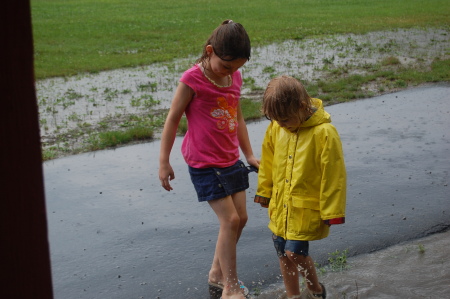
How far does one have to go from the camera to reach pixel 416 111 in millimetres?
7988

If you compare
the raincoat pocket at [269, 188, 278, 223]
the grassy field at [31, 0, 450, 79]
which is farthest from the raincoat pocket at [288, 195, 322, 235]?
the grassy field at [31, 0, 450, 79]

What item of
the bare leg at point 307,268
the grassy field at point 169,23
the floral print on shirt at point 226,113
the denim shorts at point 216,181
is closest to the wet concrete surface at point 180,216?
the bare leg at point 307,268

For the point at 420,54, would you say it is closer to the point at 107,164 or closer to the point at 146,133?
the point at 146,133

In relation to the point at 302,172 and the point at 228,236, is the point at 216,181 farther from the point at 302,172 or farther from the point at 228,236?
the point at 302,172

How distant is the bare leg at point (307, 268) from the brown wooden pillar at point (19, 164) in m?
2.27

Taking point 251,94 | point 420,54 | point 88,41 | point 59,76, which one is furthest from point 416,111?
point 88,41

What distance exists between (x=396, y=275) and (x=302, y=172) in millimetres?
1120

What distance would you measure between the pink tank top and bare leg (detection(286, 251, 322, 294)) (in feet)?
2.01

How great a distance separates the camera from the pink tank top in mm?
3451

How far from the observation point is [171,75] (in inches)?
432

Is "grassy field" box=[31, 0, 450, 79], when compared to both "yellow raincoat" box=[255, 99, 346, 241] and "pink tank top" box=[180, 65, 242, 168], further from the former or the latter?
"yellow raincoat" box=[255, 99, 346, 241]

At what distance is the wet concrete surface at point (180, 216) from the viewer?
156 inches

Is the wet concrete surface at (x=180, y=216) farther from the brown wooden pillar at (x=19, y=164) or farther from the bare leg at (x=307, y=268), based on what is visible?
the brown wooden pillar at (x=19, y=164)

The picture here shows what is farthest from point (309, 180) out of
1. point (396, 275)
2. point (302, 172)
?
point (396, 275)
